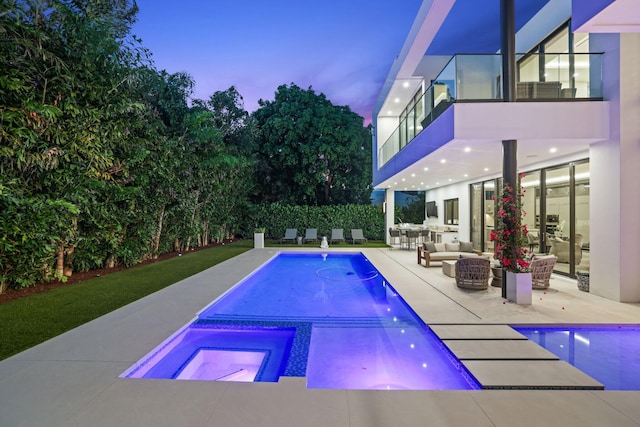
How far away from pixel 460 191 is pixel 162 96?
13860 millimetres

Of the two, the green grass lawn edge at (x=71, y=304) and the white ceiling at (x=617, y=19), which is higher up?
the white ceiling at (x=617, y=19)

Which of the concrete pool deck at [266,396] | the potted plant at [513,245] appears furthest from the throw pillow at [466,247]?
the concrete pool deck at [266,396]

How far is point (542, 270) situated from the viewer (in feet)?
22.9

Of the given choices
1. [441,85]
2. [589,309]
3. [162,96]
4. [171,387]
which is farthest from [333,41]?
[171,387]

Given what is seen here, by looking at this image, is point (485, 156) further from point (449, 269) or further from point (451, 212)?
point (451, 212)

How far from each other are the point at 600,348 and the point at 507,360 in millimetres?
1695

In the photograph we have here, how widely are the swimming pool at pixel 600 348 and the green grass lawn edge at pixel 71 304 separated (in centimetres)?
678

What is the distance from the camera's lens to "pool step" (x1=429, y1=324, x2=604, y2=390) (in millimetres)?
3092

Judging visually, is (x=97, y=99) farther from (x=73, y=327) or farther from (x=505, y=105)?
(x=505, y=105)

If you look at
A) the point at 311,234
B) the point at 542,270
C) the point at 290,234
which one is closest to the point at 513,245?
the point at 542,270

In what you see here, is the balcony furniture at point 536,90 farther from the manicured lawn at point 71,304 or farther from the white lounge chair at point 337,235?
the white lounge chair at point 337,235

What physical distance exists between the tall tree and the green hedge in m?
2.18

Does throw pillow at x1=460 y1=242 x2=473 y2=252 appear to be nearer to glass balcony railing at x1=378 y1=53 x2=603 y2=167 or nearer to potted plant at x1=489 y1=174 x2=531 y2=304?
potted plant at x1=489 y1=174 x2=531 y2=304

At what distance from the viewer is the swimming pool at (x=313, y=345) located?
11.8 ft
